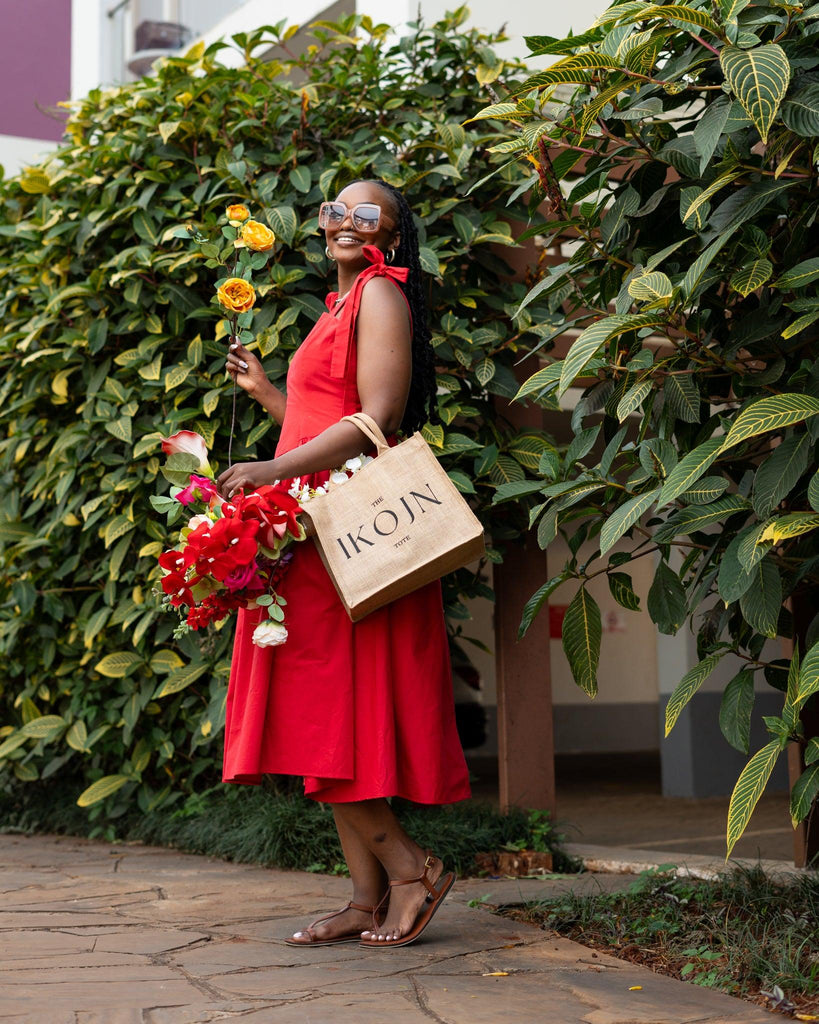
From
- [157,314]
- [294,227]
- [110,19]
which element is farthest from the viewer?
[110,19]

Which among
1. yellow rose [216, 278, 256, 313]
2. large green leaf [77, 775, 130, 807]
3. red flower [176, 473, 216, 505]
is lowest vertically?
large green leaf [77, 775, 130, 807]

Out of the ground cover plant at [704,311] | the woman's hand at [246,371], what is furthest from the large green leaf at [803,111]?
the woman's hand at [246,371]

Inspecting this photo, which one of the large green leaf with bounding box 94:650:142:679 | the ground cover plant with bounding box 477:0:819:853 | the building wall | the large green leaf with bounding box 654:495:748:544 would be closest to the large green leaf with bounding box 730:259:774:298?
the ground cover plant with bounding box 477:0:819:853

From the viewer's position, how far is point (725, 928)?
2730mm

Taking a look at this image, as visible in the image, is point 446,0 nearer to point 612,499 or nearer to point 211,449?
point 211,449

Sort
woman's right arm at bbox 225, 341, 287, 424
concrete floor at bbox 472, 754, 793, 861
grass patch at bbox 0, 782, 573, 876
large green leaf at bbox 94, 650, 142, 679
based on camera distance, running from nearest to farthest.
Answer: woman's right arm at bbox 225, 341, 287, 424 < grass patch at bbox 0, 782, 573, 876 < large green leaf at bbox 94, 650, 142, 679 < concrete floor at bbox 472, 754, 793, 861

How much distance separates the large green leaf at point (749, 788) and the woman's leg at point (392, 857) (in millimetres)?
818

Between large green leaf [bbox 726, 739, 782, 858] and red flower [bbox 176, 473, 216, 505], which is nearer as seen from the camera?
large green leaf [bbox 726, 739, 782, 858]

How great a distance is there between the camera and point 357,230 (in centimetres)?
293

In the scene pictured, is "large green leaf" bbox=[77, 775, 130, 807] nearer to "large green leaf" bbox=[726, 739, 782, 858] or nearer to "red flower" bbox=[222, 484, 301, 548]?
"red flower" bbox=[222, 484, 301, 548]

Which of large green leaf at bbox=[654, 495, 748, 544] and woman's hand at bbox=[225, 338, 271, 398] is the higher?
woman's hand at bbox=[225, 338, 271, 398]

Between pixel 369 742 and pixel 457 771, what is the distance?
28 centimetres

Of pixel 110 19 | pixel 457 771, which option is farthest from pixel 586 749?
pixel 457 771

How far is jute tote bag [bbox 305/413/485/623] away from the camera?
256cm
